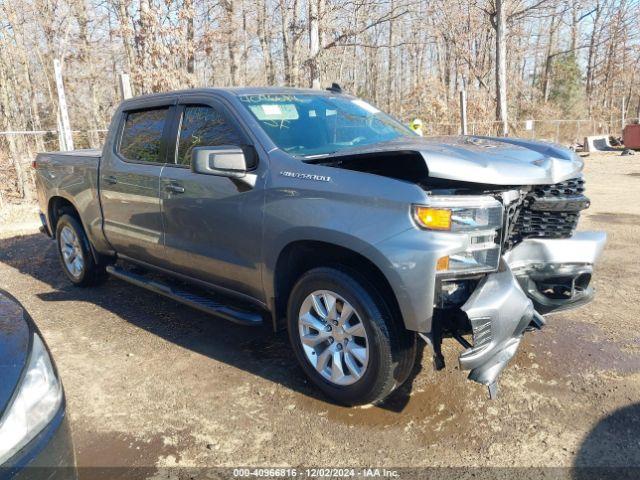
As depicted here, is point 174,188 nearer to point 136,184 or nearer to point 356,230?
point 136,184

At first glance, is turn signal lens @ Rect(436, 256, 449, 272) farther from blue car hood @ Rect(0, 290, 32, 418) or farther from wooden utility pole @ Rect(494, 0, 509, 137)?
wooden utility pole @ Rect(494, 0, 509, 137)

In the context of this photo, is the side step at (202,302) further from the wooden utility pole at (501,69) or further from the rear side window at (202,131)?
the wooden utility pole at (501,69)

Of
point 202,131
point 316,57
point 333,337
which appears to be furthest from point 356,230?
point 316,57

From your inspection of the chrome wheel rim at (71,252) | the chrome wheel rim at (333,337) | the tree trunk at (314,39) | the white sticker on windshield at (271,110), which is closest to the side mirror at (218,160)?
the white sticker on windshield at (271,110)

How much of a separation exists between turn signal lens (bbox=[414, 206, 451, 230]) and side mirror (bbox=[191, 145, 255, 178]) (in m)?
1.24

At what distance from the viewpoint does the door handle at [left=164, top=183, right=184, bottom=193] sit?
13.2ft

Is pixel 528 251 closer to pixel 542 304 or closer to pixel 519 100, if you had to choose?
pixel 542 304

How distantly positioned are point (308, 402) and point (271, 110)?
2.06 metres

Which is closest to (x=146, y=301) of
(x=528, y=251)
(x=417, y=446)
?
(x=417, y=446)

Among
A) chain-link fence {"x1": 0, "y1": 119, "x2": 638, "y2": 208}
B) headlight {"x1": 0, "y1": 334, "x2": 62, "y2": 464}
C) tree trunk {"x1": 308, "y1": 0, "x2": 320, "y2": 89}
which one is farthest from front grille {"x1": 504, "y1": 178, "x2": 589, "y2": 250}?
tree trunk {"x1": 308, "y1": 0, "x2": 320, "y2": 89}

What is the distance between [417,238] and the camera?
2691mm

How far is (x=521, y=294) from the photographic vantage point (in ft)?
9.09

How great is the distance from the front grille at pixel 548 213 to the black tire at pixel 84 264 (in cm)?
429

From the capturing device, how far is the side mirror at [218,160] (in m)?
3.26
